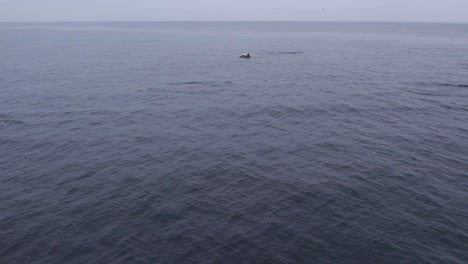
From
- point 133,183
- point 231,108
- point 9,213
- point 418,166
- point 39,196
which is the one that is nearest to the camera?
point 9,213

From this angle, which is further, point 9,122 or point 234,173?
point 9,122

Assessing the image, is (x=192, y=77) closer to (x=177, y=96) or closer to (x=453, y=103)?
(x=177, y=96)

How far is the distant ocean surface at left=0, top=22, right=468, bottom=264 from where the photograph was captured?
30953 millimetres

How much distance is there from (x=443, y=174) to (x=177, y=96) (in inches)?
2133

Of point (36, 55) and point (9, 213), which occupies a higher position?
point (36, 55)

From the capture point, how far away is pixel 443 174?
42.5 m

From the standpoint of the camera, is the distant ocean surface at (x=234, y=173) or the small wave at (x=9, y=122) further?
the small wave at (x=9, y=122)

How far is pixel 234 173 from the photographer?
4406 centimetres

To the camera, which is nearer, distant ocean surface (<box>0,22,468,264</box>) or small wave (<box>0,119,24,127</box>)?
distant ocean surface (<box>0,22,468,264</box>)

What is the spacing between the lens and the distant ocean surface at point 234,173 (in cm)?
3095

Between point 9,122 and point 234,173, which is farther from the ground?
point 9,122

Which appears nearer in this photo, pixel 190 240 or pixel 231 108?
pixel 190 240

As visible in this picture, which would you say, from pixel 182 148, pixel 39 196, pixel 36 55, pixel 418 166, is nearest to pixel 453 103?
pixel 418 166

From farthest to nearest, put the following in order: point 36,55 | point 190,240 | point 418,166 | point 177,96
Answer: point 36,55
point 177,96
point 418,166
point 190,240
